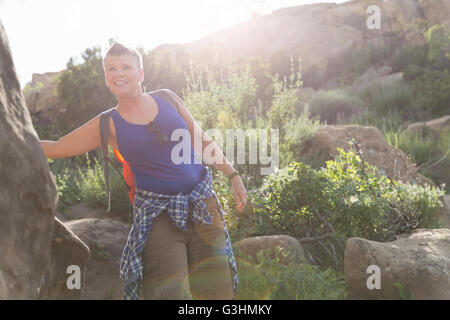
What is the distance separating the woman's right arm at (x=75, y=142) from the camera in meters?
2.40

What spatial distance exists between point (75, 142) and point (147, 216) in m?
0.65

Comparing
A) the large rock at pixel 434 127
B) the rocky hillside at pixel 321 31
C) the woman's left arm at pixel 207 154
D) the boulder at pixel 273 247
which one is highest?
the rocky hillside at pixel 321 31

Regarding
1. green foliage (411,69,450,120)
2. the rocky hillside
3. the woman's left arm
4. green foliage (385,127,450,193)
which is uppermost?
the rocky hillside

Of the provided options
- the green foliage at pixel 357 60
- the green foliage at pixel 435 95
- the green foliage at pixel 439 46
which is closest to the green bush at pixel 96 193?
the green foliage at pixel 435 95

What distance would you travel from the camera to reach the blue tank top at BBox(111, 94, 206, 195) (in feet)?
7.57

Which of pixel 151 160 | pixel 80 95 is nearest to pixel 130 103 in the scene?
pixel 151 160

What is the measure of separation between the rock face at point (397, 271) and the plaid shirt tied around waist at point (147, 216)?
4.31ft

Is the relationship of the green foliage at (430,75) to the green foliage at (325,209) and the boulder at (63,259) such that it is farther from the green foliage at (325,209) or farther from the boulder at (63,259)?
the boulder at (63,259)

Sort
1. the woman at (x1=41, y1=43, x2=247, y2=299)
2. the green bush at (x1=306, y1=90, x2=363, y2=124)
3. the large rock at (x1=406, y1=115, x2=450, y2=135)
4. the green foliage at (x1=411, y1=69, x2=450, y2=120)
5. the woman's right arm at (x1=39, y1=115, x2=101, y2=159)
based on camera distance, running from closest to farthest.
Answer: the woman at (x1=41, y1=43, x2=247, y2=299)
the woman's right arm at (x1=39, y1=115, x2=101, y2=159)
the large rock at (x1=406, y1=115, x2=450, y2=135)
the green foliage at (x1=411, y1=69, x2=450, y2=120)
the green bush at (x1=306, y1=90, x2=363, y2=124)

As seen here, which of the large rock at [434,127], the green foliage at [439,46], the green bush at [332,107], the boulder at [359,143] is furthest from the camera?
the green foliage at [439,46]

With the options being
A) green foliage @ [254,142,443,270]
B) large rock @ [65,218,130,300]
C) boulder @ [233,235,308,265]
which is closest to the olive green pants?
boulder @ [233,235,308,265]

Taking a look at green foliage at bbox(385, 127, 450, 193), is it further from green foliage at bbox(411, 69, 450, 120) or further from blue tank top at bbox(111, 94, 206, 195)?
blue tank top at bbox(111, 94, 206, 195)
